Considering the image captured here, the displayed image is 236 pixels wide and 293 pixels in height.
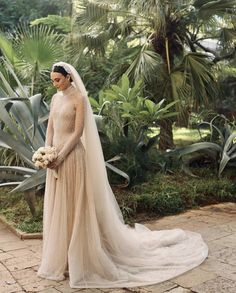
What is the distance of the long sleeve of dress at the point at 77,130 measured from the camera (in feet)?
9.53

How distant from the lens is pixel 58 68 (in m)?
2.91

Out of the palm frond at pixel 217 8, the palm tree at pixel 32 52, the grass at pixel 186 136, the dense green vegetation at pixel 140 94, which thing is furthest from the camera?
the grass at pixel 186 136

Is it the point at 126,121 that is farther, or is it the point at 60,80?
the point at 126,121

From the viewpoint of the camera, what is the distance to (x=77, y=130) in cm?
291

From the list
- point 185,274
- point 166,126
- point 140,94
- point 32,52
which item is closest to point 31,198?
point 185,274

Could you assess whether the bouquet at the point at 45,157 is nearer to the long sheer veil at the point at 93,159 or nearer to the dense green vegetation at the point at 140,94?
the long sheer veil at the point at 93,159

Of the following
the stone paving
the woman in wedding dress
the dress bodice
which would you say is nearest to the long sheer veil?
the woman in wedding dress

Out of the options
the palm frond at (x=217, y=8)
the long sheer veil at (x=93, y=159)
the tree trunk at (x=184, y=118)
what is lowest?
the tree trunk at (x=184, y=118)

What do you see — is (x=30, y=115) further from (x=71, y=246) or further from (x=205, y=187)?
(x=205, y=187)

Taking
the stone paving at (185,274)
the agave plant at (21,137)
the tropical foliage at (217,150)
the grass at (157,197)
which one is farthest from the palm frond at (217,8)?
the stone paving at (185,274)

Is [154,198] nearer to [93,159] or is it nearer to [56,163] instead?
[93,159]

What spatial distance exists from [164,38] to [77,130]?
460 cm

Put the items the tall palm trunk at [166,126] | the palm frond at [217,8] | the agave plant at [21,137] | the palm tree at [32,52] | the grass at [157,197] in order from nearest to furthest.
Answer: the agave plant at [21,137] → the grass at [157,197] → the palm tree at [32,52] → the palm frond at [217,8] → the tall palm trunk at [166,126]

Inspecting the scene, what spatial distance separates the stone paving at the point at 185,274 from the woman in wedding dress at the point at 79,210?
0.10 m
